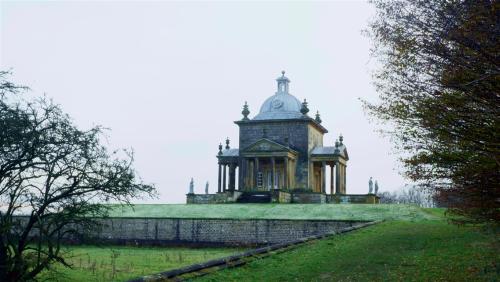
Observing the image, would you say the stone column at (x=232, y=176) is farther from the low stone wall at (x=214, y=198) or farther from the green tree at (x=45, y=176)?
the green tree at (x=45, y=176)

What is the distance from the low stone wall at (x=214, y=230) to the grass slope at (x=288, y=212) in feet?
4.06

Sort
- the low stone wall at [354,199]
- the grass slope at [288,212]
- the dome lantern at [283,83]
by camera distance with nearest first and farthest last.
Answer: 1. the grass slope at [288,212]
2. the low stone wall at [354,199]
3. the dome lantern at [283,83]

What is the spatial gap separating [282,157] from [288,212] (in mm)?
14122

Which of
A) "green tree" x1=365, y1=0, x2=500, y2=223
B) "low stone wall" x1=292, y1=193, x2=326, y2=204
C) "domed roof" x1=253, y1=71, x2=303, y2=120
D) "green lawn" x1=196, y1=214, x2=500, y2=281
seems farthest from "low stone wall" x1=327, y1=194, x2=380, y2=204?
"green tree" x1=365, y1=0, x2=500, y2=223

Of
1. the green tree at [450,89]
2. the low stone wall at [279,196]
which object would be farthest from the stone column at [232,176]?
the green tree at [450,89]

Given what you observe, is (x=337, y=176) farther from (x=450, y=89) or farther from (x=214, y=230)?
(x=450, y=89)

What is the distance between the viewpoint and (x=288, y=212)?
36.7 metres

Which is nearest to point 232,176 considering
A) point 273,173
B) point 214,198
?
point 273,173

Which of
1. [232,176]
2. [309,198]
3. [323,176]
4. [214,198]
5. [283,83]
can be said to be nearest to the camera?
[214,198]

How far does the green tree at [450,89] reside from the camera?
12.2 m

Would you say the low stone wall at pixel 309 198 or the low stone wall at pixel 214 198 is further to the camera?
the low stone wall at pixel 309 198

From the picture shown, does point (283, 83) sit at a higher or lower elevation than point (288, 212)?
higher

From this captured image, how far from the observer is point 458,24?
1230 centimetres

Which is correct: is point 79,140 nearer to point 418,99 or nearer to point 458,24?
point 418,99
